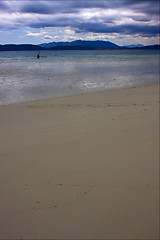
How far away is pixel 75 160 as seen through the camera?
3.42m

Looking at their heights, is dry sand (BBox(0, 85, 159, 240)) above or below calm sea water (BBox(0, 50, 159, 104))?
below

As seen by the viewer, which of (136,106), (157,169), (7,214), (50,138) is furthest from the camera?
(136,106)

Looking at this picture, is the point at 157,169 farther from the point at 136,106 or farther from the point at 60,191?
the point at 136,106

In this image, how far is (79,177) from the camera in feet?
9.77

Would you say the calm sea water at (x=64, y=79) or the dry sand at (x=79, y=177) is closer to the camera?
the dry sand at (x=79, y=177)

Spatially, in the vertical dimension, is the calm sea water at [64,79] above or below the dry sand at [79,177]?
above

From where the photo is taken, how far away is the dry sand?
223 centimetres

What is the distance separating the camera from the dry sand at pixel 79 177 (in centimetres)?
223

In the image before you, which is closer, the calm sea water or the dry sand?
the dry sand

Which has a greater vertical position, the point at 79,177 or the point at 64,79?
the point at 64,79

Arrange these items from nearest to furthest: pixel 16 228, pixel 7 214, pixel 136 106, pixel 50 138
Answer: pixel 16 228 → pixel 7 214 → pixel 50 138 → pixel 136 106

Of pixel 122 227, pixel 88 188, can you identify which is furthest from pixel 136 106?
pixel 122 227

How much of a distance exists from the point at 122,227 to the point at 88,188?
27.3 inches

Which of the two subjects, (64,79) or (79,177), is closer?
(79,177)
